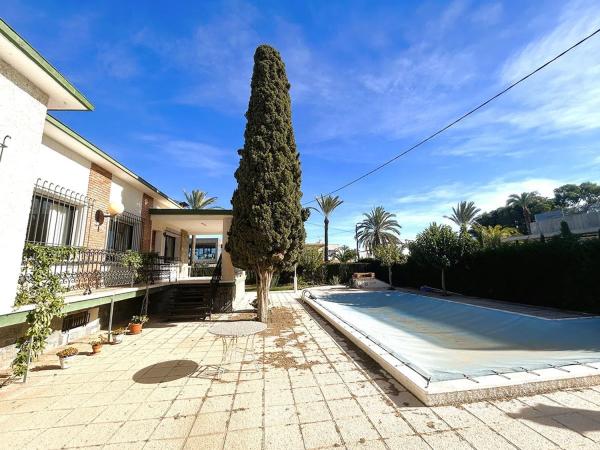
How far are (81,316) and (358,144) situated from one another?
527 inches

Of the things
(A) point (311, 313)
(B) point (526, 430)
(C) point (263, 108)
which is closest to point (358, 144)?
(C) point (263, 108)

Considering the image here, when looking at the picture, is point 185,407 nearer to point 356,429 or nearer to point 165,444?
point 165,444

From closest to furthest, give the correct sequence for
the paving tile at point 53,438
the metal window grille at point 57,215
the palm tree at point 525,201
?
the paving tile at point 53,438 → the metal window grille at point 57,215 → the palm tree at point 525,201

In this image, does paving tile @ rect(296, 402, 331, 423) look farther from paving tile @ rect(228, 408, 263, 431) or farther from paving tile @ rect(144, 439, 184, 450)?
paving tile @ rect(144, 439, 184, 450)

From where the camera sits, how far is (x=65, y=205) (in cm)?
763

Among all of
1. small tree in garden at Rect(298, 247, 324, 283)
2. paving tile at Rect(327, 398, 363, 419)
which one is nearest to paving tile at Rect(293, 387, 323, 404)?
paving tile at Rect(327, 398, 363, 419)

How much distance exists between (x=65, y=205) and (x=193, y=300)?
18.4 ft

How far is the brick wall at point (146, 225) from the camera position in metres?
11.9

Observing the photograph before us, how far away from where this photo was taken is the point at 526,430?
317 centimetres

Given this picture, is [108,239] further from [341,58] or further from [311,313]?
[341,58]

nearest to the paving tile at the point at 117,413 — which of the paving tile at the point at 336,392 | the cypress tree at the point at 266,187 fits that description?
the paving tile at the point at 336,392

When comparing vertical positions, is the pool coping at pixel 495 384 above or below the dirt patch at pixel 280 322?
above

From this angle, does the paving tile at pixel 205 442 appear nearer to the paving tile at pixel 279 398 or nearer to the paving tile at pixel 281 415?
the paving tile at pixel 281 415

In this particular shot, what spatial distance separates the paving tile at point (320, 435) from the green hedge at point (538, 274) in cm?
1231
